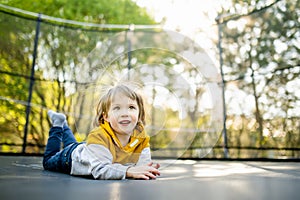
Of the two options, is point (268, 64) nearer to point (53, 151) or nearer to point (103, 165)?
point (53, 151)

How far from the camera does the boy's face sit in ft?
2.77

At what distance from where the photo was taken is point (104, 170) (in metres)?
0.93

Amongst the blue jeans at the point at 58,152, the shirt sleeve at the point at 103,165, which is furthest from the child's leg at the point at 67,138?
the shirt sleeve at the point at 103,165

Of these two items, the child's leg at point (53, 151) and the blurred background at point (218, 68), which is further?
the blurred background at point (218, 68)

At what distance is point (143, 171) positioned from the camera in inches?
37.8

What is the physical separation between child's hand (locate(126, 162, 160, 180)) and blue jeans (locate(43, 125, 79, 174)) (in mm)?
315

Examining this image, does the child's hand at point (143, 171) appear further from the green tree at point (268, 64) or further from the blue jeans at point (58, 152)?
the green tree at point (268, 64)

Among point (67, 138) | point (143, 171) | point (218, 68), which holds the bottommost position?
point (143, 171)

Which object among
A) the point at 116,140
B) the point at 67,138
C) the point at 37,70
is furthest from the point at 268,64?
the point at 116,140

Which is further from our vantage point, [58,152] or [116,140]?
[58,152]

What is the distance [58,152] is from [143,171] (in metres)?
0.52

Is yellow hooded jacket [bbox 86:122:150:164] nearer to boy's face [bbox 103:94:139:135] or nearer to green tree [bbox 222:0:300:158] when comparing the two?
boy's face [bbox 103:94:139:135]

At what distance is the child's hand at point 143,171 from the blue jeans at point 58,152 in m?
0.31

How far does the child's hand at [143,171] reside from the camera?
95 cm
